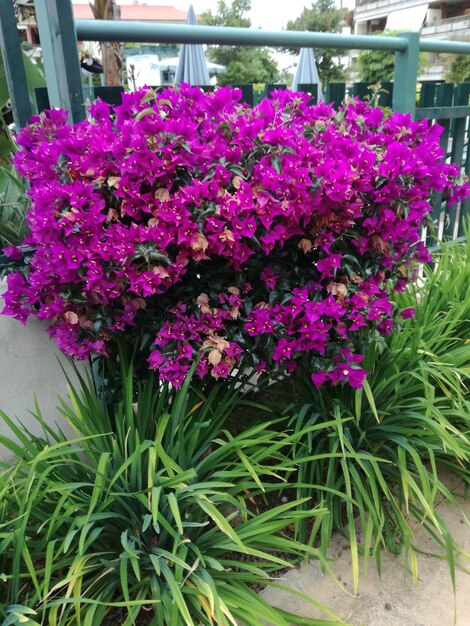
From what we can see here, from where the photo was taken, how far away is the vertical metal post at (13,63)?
191cm

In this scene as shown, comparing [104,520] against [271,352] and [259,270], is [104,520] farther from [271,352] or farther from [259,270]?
[259,270]

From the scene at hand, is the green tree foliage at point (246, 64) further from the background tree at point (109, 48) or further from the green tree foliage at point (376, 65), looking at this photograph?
the background tree at point (109, 48)

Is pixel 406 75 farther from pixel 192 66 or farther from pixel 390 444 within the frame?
pixel 192 66

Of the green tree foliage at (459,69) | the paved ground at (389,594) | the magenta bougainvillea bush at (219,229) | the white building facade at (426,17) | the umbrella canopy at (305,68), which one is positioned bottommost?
the paved ground at (389,594)

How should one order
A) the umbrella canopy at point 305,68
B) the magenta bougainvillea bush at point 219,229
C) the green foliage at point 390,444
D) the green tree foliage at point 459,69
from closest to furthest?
1. the magenta bougainvillea bush at point 219,229
2. the green foliage at point 390,444
3. the umbrella canopy at point 305,68
4. the green tree foliage at point 459,69

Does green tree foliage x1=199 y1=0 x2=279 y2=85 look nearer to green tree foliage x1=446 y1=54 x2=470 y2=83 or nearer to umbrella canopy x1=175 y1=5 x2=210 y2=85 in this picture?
green tree foliage x1=446 y1=54 x2=470 y2=83

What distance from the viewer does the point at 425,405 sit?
1956 millimetres

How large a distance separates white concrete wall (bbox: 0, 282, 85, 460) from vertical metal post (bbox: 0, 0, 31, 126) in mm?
661

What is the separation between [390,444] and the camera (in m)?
2.09

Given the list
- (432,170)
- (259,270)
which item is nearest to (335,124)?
(432,170)

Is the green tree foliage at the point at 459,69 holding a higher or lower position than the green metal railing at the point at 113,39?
higher

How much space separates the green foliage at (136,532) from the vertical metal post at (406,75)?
243 cm

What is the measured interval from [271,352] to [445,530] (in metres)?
0.84

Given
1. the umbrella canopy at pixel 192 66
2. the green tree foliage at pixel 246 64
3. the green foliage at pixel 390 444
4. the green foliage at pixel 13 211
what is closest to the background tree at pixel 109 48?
the umbrella canopy at pixel 192 66
